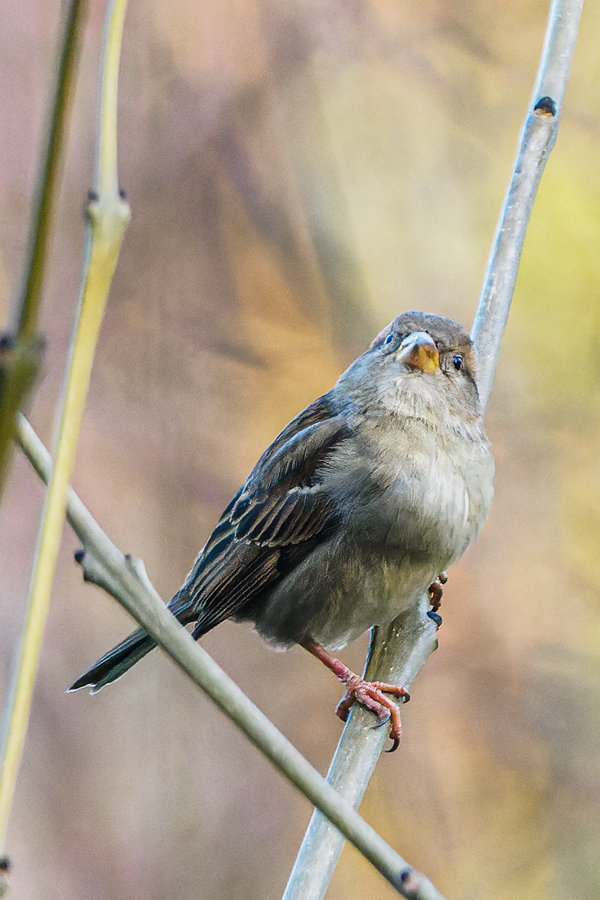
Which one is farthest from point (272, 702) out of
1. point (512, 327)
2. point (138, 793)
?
point (512, 327)

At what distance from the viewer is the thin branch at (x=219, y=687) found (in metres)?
1.05

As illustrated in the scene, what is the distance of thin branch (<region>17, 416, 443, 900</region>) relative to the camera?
1053 millimetres

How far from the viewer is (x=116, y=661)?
10.8ft

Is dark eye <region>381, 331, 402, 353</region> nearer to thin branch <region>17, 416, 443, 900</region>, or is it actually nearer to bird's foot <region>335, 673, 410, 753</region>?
bird's foot <region>335, 673, 410, 753</region>

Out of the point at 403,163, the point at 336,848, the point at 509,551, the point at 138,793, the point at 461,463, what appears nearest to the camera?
the point at 336,848

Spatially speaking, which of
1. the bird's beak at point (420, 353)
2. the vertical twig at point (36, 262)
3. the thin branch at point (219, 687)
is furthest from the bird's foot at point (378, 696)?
the vertical twig at point (36, 262)

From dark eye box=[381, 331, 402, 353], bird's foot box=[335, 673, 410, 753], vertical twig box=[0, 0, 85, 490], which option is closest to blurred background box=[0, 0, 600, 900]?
dark eye box=[381, 331, 402, 353]

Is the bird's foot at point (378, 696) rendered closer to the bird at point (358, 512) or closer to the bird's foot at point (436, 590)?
the bird at point (358, 512)

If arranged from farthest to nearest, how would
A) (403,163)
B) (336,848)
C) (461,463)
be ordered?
(403,163) → (461,463) → (336,848)

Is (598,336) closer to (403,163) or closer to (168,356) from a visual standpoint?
(403,163)

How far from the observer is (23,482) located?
4.83 metres

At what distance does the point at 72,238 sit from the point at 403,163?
174cm

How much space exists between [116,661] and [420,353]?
1.35 meters

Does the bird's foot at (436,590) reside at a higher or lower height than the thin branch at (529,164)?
lower
